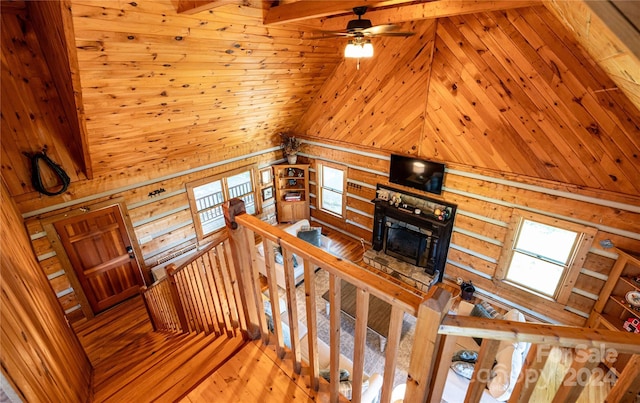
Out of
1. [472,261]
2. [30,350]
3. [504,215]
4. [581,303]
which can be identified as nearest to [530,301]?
[581,303]

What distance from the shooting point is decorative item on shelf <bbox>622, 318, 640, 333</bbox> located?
11.5 feet

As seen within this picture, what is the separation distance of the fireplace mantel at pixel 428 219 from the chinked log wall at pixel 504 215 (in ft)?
0.49

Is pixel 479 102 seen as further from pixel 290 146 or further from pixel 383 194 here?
pixel 290 146

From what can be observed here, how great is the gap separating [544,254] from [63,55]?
641 centimetres

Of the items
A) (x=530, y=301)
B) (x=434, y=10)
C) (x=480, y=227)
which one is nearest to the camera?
(x=434, y=10)

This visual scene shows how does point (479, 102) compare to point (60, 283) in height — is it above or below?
above

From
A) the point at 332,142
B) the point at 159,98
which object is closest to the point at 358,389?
the point at 159,98

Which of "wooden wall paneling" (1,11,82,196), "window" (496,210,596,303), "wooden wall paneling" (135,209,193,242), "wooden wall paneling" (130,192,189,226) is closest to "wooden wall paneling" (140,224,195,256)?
"wooden wall paneling" (135,209,193,242)

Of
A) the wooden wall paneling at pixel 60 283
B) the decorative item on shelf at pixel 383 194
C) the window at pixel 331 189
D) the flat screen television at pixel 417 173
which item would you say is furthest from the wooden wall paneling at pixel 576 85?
the wooden wall paneling at pixel 60 283

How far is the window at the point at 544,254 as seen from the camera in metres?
4.04

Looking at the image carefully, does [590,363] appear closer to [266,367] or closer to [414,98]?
[266,367]

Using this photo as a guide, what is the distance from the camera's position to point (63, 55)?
2.64m

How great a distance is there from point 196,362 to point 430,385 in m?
1.74

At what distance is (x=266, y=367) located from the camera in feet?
6.23
